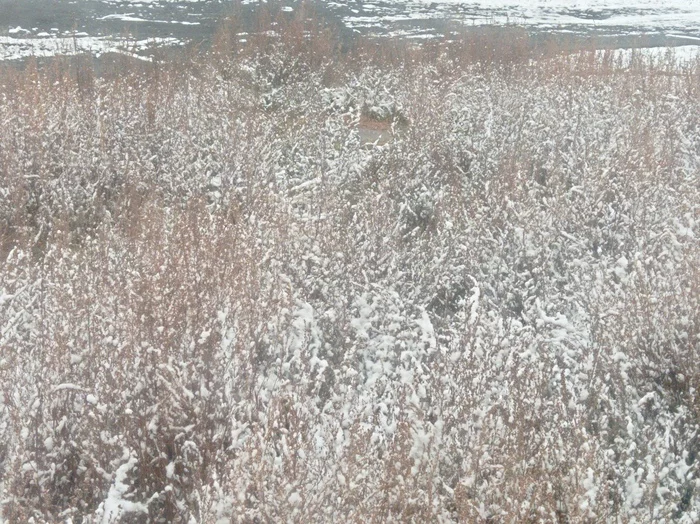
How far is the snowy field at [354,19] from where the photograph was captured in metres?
17.6

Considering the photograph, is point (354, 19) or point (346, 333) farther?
point (354, 19)

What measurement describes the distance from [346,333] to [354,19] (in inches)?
822

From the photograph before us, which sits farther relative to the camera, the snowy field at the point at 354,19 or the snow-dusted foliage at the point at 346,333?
the snowy field at the point at 354,19

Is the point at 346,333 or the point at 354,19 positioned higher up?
the point at 354,19

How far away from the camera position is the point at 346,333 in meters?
4.21

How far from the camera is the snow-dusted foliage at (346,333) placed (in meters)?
2.80

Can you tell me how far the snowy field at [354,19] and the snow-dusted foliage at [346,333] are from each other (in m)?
9.69

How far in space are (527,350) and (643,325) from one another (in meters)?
0.61

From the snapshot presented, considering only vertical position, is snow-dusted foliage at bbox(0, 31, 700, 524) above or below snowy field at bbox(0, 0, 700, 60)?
below

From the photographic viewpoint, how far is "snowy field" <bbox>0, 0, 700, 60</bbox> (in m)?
17.6

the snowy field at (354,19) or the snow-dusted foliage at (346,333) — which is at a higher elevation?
the snowy field at (354,19)

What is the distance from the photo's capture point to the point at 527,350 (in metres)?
3.81

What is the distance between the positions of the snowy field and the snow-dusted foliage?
9687 millimetres

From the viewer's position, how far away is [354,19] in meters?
23.4
